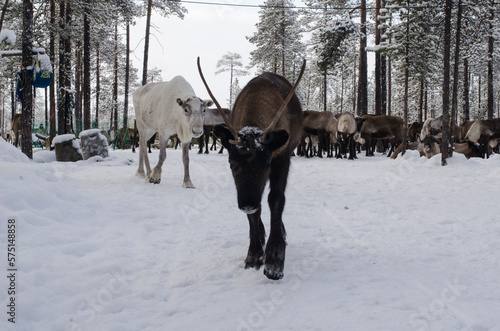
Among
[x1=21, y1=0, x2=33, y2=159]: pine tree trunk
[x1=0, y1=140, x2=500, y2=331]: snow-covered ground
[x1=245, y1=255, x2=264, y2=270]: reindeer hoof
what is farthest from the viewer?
[x1=21, y1=0, x2=33, y2=159]: pine tree trunk

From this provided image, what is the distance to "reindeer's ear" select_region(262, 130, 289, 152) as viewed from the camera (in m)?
2.99

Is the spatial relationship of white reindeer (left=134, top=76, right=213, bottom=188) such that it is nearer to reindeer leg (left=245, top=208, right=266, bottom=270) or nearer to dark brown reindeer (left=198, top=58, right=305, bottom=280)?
A: dark brown reindeer (left=198, top=58, right=305, bottom=280)

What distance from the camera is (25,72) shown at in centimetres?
930

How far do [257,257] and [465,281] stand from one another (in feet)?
5.65

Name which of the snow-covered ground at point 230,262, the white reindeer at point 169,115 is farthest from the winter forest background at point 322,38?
the snow-covered ground at point 230,262

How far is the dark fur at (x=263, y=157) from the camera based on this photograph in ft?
9.64

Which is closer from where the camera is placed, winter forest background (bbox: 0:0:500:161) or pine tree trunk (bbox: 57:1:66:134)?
winter forest background (bbox: 0:0:500:161)

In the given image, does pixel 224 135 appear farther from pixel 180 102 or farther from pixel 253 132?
pixel 180 102

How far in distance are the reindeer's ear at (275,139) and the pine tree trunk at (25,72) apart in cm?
885

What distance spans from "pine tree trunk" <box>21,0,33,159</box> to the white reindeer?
3.01 metres

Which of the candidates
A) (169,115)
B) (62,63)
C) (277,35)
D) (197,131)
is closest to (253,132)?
(197,131)

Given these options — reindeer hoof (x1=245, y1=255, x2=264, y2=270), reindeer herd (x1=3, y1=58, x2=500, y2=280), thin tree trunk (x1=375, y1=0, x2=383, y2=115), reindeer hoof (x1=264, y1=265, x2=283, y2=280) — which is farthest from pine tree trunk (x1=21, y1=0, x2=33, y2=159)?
thin tree trunk (x1=375, y1=0, x2=383, y2=115)

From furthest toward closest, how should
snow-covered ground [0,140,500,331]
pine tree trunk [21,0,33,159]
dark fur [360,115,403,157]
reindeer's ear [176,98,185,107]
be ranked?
dark fur [360,115,403,157] → pine tree trunk [21,0,33,159] → reindeer's ear [176,98,185,107] → snow-covered ground [0,140,500,331]

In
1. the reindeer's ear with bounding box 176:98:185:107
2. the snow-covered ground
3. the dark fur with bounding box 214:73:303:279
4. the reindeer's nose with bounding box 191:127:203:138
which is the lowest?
the snow-covered ground
